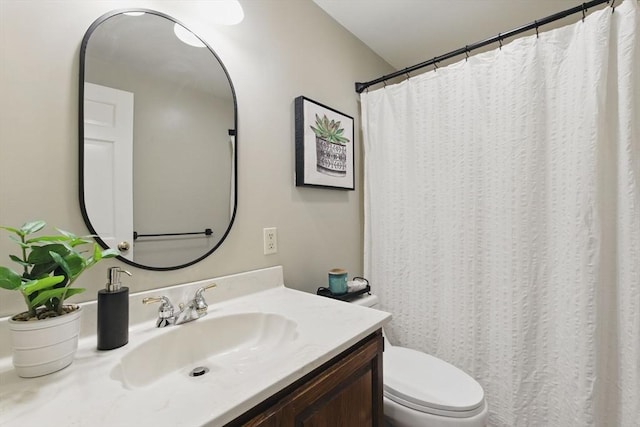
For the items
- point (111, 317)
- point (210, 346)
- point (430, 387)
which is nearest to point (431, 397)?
point (430, 387)

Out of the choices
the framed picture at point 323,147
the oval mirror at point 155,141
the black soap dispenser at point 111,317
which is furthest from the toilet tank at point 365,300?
the black soap dispenser at point 111,317

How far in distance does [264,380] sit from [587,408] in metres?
1.35

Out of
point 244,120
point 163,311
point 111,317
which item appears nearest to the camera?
point 111,317

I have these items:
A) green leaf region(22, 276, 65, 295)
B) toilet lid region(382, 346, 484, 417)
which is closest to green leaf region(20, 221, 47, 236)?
green leaf region(22, 276, 65, 295)

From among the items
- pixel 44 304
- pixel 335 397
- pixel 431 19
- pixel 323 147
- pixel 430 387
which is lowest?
pixel 430 387

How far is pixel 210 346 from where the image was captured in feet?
2.93

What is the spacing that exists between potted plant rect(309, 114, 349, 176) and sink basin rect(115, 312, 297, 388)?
83 centimetres

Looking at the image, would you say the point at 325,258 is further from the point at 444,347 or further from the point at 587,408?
the point at 587,408

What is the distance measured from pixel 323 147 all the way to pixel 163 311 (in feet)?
3.44

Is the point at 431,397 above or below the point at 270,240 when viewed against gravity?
below

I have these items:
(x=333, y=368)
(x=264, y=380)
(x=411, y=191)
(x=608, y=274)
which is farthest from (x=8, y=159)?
(x=608, y=274)

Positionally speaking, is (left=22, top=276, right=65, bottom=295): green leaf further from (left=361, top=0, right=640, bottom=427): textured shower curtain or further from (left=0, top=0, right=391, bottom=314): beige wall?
(left=361, top=0, right=640, bottom=427): textured shower curtain

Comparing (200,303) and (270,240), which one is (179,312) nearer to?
(200,303)

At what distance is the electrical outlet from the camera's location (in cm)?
126
